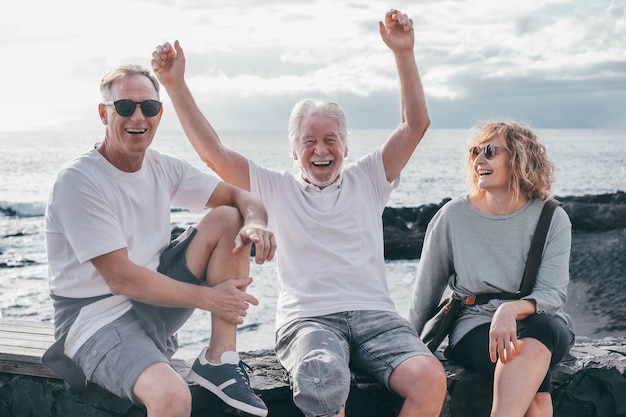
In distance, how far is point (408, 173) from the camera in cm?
5147

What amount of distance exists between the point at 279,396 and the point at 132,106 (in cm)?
161

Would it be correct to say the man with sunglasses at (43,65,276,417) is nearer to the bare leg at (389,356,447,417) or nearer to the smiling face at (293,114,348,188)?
the smiling face at (293,114,348,188)

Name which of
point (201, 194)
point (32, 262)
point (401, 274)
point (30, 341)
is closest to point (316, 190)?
point (201, 194)

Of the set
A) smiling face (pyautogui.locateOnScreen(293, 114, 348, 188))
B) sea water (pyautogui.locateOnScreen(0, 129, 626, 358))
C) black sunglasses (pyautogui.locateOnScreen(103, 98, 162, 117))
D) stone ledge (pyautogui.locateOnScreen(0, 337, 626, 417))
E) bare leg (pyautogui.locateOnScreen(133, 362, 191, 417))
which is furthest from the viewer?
sea water (pyautogui.locateOnScreen(0, 129, 626, 358))

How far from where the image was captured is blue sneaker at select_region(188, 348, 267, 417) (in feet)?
11.2

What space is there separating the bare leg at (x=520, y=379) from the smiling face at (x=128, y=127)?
2.01m

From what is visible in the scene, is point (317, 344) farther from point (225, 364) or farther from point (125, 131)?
point (125, 131)

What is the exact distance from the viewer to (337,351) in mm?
3590

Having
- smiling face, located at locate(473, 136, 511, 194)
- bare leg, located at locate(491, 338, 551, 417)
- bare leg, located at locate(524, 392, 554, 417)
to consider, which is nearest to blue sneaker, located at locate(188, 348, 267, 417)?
bare leg, located at locate(491, 338, 551, 417)

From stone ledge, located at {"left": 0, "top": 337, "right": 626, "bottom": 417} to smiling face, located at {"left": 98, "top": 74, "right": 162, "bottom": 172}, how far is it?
1.12 meters

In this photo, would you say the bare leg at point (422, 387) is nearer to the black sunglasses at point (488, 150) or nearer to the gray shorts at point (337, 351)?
the gray shorts at point (337, 351)

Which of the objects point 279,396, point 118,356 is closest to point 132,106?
point 118,356

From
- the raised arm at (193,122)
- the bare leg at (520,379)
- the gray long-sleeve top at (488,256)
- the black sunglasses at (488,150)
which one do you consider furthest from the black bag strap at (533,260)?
the raised arm at (193,122)

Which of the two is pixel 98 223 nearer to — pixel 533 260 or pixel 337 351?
pixel 337 351
